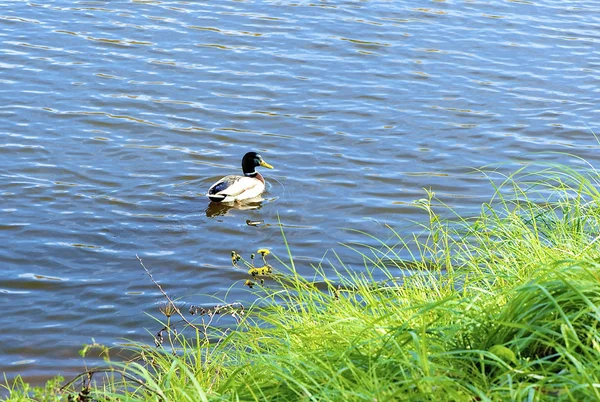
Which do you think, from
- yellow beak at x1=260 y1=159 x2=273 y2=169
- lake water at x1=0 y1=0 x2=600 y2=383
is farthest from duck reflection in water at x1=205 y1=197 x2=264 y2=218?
yellow beak at x1=260 y1=159 x2=273 y2=169

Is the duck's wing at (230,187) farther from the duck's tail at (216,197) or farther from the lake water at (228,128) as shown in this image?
the lake water at (228,128)

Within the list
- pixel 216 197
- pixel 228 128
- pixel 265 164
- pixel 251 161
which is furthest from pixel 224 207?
pixel 228 128

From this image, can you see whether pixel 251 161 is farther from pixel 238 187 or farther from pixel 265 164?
pixel 238 187

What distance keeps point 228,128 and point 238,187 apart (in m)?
1.64

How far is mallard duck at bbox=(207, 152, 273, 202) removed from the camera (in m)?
8.86

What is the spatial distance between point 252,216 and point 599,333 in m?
5.88

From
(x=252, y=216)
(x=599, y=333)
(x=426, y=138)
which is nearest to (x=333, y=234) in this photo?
(x=252, y=216)

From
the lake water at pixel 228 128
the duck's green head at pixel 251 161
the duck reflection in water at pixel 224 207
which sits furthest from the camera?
the duck's green head at pixel 251 161

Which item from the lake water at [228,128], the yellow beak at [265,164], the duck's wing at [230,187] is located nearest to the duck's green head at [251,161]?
the yellow beak at [265,164]

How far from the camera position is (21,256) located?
7480 millimetres

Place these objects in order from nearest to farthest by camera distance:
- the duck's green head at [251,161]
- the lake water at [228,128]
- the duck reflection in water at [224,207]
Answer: the lake water at [228,128] → the duck reflection in water at [224,207] → the duck's green head at [251,161]

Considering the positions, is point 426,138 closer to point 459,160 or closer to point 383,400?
point 459,160

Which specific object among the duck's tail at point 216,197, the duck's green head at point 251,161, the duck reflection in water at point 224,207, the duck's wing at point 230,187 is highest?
the duck's green head at point 251,161

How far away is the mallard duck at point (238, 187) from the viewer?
8.86m
